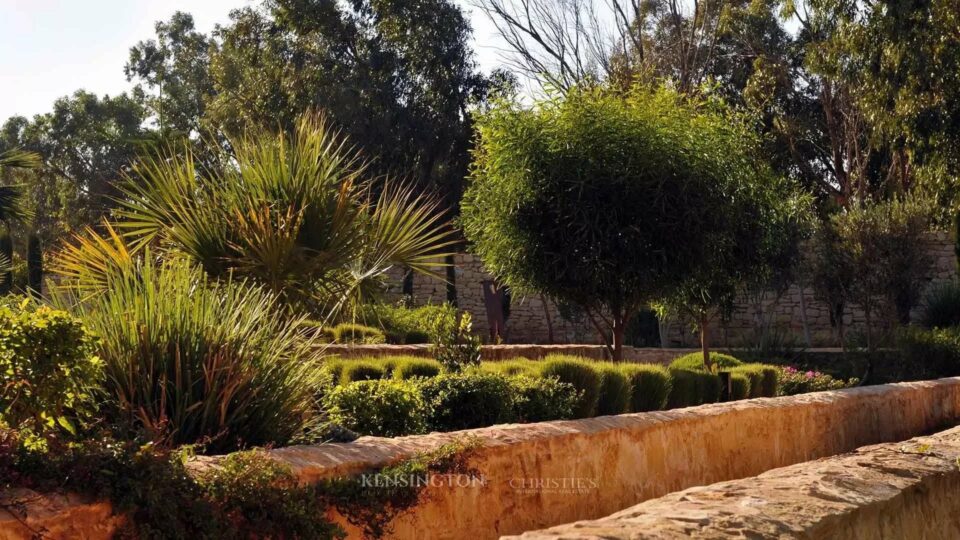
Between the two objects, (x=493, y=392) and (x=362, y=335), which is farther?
(x=362, y=335)

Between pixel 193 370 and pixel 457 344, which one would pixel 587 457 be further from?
pixel 457 344

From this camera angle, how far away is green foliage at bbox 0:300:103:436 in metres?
4.60

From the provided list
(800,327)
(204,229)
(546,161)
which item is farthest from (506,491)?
(800,327)

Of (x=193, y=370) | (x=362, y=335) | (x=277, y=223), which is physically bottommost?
(x=193, y=370)

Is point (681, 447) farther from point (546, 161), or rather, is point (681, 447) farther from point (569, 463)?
point (546, 161)

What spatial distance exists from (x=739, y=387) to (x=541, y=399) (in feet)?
15.4

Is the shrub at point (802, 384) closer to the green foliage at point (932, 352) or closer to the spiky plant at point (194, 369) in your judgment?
the green foliage at point (932, 352)

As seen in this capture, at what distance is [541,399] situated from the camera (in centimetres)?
824

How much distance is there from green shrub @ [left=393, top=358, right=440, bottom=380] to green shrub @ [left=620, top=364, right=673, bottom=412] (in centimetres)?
167

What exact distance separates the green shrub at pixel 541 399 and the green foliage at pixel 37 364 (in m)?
3.86

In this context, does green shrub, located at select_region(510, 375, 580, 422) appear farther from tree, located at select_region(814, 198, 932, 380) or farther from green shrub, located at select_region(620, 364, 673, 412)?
tree, located at select_region(814, 198, 932, 380)

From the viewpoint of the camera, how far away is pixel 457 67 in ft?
115

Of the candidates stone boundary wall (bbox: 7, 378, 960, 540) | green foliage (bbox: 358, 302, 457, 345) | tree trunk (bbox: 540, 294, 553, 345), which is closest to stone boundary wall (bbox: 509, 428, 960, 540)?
stone boundary wall (bbox: 7, 378, 960, 540)

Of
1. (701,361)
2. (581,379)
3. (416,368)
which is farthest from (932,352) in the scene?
(416,368)
